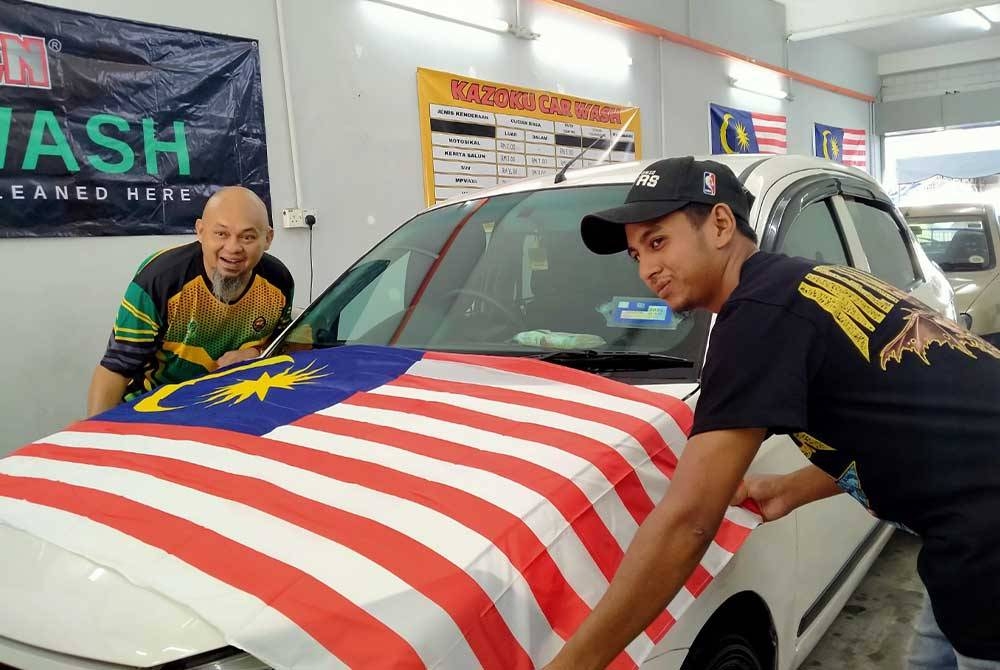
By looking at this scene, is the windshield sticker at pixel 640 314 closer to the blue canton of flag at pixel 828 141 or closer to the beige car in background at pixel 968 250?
the beige car in background at pixel 968 250

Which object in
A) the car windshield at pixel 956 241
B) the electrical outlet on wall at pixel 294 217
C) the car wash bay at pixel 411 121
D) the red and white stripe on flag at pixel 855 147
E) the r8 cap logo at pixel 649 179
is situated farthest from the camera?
the red and white stripe on flag at pixel 855 147

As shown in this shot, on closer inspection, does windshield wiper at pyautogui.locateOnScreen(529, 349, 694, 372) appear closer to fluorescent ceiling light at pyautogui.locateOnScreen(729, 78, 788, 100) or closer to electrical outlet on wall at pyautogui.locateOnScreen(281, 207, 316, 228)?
electrical outlet on wall at pyautogui.locateOnScreen(281, 207, 316, 228)

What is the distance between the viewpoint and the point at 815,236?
7.30 ft

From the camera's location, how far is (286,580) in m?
1.04

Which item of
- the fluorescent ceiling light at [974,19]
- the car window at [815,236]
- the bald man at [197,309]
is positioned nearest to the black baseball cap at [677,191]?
the car window at [815,236]

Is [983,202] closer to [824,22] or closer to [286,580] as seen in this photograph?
[824,22]

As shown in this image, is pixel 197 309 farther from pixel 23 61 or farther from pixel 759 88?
pixel 759 88

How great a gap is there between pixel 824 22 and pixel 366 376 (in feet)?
33.5

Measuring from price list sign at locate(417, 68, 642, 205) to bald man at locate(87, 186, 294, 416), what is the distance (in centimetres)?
250

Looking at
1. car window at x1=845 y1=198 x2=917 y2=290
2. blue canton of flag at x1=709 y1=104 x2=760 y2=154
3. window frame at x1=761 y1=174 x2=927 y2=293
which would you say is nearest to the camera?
window frame at x1=761 y1=174 x2=927 y2=293

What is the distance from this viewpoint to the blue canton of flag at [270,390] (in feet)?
5.55

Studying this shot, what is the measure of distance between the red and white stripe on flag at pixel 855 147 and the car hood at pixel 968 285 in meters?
7.49

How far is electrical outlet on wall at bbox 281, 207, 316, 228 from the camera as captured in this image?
457cm

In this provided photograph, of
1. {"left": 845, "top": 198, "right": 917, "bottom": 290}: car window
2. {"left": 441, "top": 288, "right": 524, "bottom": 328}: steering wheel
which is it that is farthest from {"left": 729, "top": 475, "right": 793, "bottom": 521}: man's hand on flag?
{"left": 845, "top": 198, "right": 917, "bottom": 290}: car window
